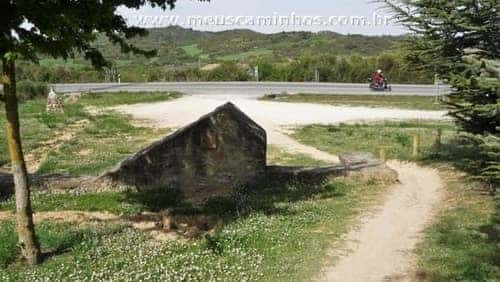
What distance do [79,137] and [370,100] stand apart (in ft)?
68.4

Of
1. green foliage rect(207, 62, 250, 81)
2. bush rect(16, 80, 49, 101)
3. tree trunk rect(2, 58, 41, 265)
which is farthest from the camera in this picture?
green foliage rect(207, 62, 250, 81)

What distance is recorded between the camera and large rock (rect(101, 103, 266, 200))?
13.8 meters

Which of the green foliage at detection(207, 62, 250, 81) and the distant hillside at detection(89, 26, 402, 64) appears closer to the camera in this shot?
the green foliage at detection(207, 62, 250, 81)

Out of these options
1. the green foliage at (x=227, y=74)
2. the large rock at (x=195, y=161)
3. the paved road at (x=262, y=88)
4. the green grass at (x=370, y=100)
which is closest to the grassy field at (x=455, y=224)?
the large rock at (x=195, y=161)

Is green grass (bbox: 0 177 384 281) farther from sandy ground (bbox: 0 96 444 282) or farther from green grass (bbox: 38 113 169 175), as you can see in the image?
green grass (bbox: 38 113 169 175)

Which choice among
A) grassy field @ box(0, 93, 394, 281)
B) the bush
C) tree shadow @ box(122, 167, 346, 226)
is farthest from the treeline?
grassy field @ box(0, 93, 394, 281)

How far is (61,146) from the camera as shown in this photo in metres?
21.7

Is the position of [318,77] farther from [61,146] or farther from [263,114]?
[61,146]

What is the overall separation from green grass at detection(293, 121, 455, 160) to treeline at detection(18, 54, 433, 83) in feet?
77.6

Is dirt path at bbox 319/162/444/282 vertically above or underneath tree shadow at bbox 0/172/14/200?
underneath

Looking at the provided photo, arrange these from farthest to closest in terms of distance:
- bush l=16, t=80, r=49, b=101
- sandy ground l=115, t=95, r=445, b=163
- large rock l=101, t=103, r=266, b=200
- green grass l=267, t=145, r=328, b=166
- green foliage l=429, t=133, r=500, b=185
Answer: bush l=16, t=80, r=49, b=101
sandy ground l=115, t=95, r=445, b=163
green grass l=267, t=145, r=328, b=166
green foliage l=429, t=133, r=500, b=185
large rock l=101, t=103, r=266, b=200

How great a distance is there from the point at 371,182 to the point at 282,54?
222ft

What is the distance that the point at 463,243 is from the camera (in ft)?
33.9

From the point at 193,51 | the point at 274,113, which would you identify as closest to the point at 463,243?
the point at 274,113
